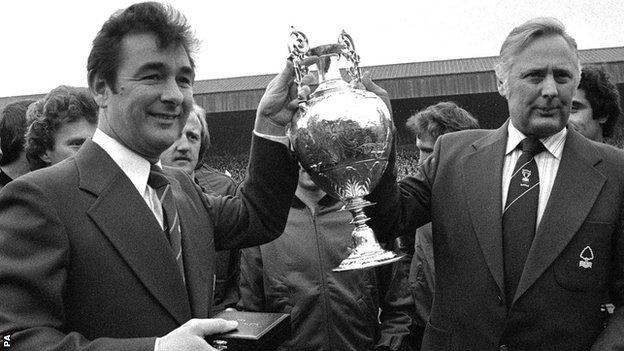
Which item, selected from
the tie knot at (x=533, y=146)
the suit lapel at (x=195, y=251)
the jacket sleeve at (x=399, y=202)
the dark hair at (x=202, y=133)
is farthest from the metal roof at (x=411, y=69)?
the suit lapel at (x=195, y=251)

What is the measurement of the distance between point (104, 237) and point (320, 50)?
37.7 inches

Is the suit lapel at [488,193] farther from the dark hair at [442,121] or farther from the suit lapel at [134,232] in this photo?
the dark hair at [442,121]

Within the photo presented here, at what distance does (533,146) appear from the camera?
241 centimetres

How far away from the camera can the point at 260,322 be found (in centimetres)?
170

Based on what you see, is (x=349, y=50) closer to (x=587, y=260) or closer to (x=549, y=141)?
(x=549, y=141)

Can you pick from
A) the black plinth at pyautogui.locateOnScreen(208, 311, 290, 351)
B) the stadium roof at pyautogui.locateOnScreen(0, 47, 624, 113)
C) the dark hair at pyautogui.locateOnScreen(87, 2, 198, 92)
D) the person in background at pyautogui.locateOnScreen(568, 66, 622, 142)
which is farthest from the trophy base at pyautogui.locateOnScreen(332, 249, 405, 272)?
the stadium roof at pyautogui.locateOnScreen(0, 47, 624, 113)

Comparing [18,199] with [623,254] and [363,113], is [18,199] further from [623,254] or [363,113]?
[623,254]

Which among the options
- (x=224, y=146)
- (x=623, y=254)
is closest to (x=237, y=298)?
(x=623, y=254)

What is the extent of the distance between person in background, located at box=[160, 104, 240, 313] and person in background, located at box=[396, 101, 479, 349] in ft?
3.18

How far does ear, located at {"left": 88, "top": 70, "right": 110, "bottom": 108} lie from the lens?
1797mm

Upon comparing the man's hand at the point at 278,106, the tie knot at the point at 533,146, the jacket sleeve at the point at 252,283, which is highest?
the man's hand at the point at 278,106

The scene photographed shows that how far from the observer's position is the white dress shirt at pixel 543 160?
93.1 inches

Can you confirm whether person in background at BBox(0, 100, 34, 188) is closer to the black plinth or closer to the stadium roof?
the black plinth

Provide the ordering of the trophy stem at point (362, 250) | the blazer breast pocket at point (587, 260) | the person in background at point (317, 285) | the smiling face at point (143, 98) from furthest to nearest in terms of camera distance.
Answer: the person in background at point (317, 285) < the blazer breast pocket at point (587, 260) < the trophy stem at point (362, 250) < the smiling face at point (143, 98)
